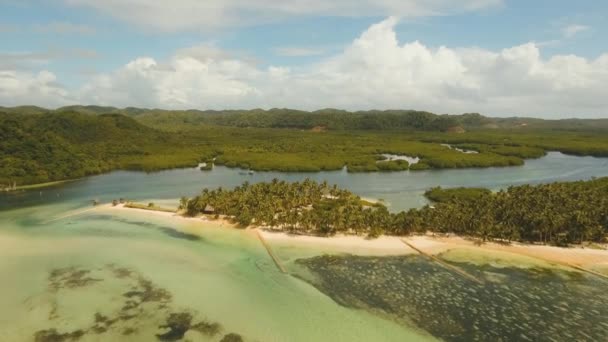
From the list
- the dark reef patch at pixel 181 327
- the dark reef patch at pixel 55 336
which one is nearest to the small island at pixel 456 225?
the dark reef patch at pixel 181 327

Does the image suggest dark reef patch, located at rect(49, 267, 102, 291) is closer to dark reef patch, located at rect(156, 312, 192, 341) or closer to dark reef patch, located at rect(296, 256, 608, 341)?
dark reef patch, located at rect(156, 312, 192, 341)

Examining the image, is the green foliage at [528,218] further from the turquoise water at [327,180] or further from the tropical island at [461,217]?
the turquoise water at [327,180]

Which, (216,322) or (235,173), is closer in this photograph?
(216,322)

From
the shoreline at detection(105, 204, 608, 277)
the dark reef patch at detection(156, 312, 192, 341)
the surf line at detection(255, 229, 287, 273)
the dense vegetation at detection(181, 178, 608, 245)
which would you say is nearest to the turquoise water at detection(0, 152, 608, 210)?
the dense vegetation at detection(181, 178, 608, 245)

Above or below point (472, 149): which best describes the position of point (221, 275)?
below

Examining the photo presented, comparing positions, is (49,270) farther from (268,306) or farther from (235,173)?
(235,173)

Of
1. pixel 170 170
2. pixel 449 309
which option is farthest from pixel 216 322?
pixel 170 170
